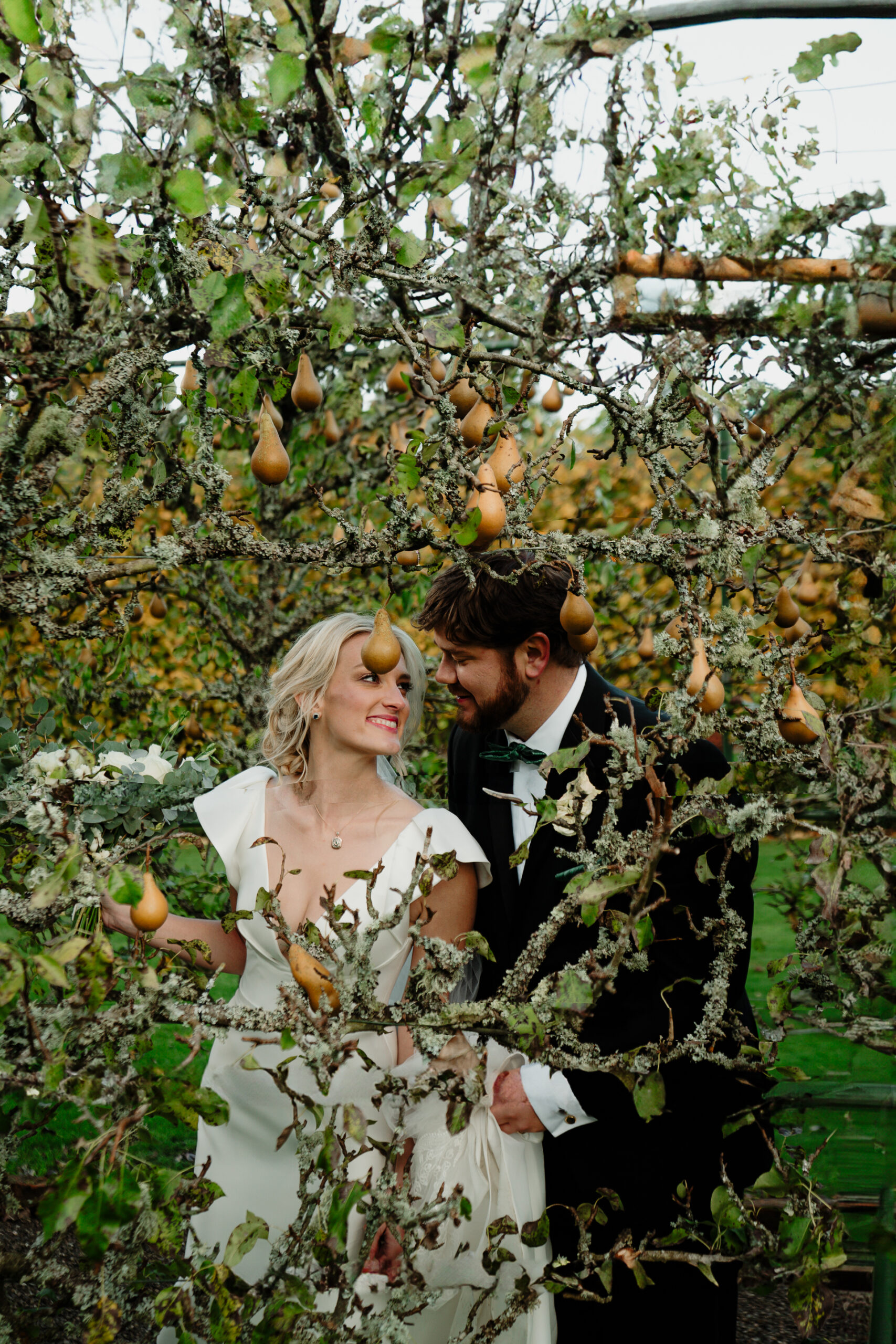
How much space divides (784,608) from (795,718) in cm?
34

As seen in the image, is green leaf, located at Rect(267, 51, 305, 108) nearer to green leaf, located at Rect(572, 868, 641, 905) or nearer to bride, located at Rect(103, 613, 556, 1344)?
green leaf, located at Rect(572, 868, 641, 905)

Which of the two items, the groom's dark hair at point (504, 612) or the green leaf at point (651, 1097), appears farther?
the groom's dark hair at point (504, 612)

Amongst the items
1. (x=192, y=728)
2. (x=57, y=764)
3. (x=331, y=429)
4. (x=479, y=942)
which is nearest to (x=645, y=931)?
(x=479, y=942)

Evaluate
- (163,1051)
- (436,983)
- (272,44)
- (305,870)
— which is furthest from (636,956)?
(163,1051)

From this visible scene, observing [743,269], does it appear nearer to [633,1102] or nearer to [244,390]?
[244,390]

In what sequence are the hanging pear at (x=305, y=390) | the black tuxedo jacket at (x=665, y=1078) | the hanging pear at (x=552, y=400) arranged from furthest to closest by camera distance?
1. the hanging pear at (x=552, y=400)
2. the hanging pear at (x=305, y=390)
3. the black tuxedo jacket at (x=665, y=1078)

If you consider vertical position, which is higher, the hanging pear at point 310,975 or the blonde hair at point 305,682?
the blonde hair at point 305,682

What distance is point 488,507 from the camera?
58.5 inches

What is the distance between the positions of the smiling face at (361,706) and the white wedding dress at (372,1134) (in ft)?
0.71

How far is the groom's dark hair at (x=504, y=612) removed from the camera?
2447 millimetres

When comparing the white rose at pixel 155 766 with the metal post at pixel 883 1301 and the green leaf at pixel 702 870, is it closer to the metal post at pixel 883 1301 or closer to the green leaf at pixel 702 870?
the green leaf at pixel 702 870

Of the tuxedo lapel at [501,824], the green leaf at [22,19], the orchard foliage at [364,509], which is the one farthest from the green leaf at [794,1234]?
the green leaf at [22,19]

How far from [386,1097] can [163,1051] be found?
3144 millimetres

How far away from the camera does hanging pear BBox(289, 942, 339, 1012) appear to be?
→ 1.36 meters
